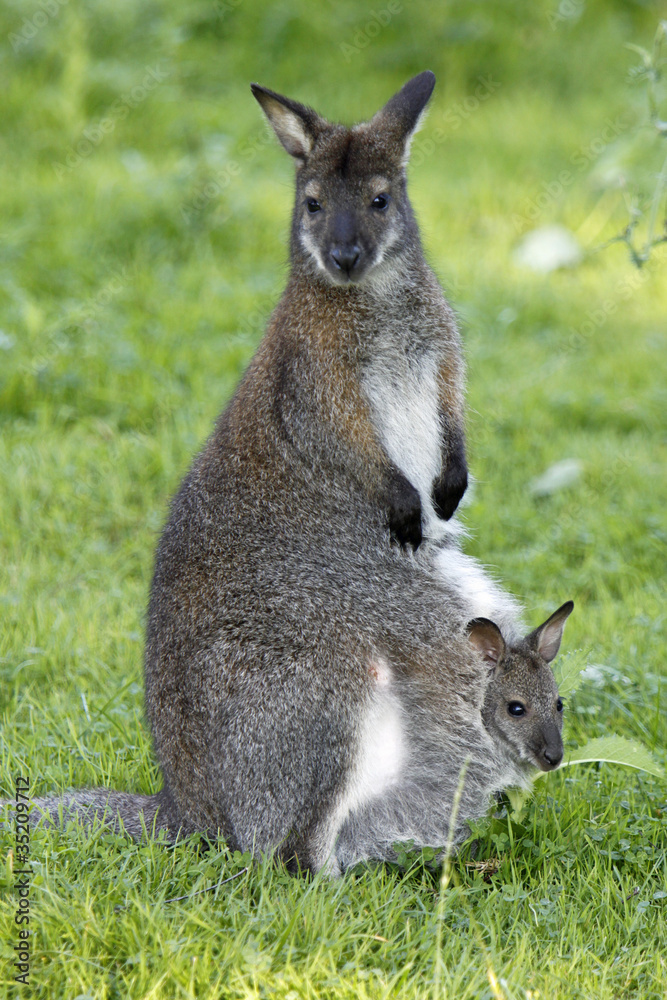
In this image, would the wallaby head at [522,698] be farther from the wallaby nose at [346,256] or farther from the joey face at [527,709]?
the wallaby nose at [346,256]

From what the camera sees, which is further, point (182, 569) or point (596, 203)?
point (596, 203)

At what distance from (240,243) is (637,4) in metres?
6.23

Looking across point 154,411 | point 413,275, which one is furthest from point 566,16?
point 413,275

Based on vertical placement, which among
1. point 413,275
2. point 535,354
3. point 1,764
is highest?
point 413,275

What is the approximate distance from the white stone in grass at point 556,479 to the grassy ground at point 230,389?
5cm

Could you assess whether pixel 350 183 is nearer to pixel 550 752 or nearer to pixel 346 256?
pixel 346 256

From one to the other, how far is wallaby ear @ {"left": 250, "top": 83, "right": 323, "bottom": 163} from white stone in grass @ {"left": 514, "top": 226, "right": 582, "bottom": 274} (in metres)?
4.96

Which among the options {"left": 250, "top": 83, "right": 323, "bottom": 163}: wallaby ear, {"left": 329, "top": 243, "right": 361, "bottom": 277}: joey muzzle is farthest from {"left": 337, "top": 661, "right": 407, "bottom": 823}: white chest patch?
{"left": 250, "top": 83, "right": 323, "bottom": 163}: wallaby ear

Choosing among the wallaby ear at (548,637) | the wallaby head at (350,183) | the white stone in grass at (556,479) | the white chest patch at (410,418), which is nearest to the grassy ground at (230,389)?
the white stone in grass at (556,479)

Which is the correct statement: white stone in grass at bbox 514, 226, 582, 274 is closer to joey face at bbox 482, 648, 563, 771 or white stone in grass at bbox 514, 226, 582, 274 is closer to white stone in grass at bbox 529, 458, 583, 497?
white stone in grass at bbox 529, 458, 583, 497

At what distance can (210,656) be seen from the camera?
330 cm

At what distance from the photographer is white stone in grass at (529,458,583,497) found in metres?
5.93

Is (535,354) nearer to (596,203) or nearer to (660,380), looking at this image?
(660,380)

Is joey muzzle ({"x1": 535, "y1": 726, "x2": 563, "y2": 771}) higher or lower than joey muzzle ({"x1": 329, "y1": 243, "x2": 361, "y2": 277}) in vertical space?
lower
